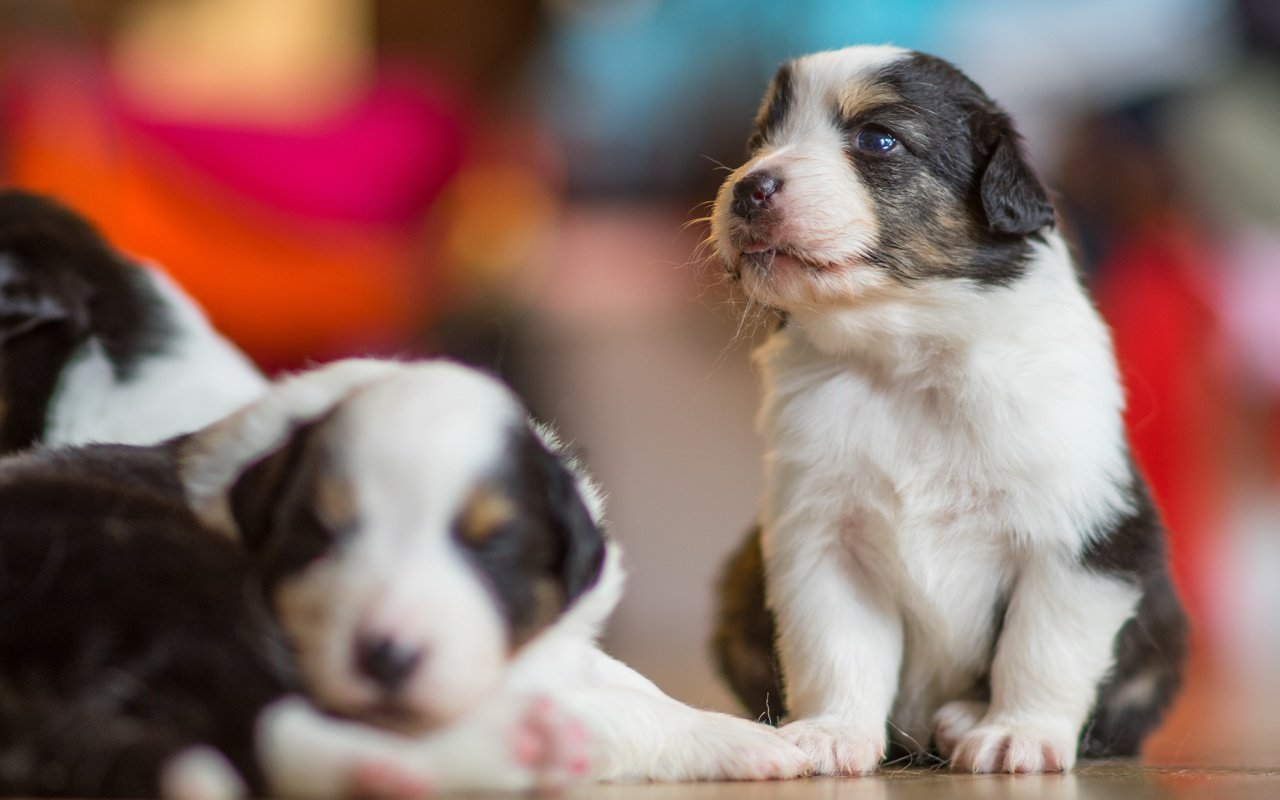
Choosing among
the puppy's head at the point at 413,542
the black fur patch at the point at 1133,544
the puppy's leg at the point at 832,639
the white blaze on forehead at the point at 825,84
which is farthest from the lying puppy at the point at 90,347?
the black fur patch at the point at 1133,544

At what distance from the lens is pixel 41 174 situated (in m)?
5.74

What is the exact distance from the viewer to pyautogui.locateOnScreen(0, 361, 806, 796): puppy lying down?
1519 millimetres

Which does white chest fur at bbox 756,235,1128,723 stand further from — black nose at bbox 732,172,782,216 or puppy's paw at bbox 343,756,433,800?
puppy's paw at bbox 343,756,433,800

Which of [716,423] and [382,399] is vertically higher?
[382,399]

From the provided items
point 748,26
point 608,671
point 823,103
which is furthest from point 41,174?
point 608,671

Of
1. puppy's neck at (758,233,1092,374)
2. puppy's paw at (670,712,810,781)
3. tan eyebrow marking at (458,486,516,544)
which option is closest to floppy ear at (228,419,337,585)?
tan eyebrow marking at (458,486,516,544)

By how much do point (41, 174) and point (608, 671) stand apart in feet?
15.0

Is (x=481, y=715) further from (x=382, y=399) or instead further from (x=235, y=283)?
(x=235, y=283)

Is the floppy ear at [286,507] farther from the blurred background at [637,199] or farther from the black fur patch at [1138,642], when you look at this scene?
the blurred background at [637,199]

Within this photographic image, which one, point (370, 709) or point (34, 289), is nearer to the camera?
point (370, 709)

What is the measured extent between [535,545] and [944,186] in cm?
125

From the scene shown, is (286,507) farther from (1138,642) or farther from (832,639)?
(1138,642)

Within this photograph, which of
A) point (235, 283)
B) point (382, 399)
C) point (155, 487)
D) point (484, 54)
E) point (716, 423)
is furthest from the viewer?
point (484, 54)

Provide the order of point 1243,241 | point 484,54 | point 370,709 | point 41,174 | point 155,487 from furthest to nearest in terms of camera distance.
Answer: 1. point 484,54
2. point 1243,241
3. point 41,174
4. point 155,487
5. point 370,709
